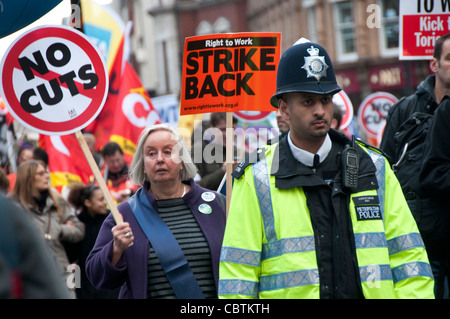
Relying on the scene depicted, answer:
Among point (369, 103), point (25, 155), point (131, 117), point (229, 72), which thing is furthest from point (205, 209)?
point (369, 103)

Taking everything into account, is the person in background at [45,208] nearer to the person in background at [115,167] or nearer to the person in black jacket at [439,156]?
the person in background at [115,167]

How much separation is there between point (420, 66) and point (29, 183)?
21.5m

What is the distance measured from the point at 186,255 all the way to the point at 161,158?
63 centimetres

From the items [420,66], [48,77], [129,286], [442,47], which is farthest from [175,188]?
[420,66]

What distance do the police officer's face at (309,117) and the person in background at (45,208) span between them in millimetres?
4584

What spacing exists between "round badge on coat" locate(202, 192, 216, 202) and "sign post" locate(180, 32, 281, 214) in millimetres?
886

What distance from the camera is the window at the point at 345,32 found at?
31.4m

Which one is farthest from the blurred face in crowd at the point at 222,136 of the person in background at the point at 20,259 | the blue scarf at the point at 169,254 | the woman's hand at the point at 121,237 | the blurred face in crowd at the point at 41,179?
the person in background at the point at 20,259

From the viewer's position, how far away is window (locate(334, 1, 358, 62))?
31.4 metres

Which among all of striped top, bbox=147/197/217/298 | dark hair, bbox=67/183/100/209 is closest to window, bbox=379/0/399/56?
dark hair, bbox=67/183/100/209

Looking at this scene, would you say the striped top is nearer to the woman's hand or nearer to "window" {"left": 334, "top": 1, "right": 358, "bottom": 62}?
the woman's hand

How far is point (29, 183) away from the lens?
26.2 feet
